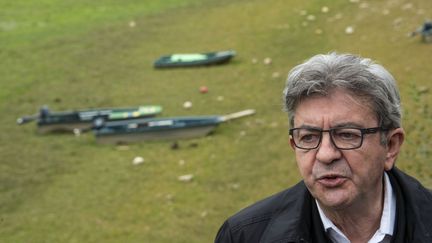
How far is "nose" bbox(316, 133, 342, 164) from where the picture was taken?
277 centimetres

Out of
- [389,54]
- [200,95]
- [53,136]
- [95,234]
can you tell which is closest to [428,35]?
[389,54]

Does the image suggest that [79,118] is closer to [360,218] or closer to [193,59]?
[193,59]

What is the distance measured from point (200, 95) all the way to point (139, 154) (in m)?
2.52

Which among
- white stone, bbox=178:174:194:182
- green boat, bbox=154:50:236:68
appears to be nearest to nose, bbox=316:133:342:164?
white stone, bbox=178:174:194:182

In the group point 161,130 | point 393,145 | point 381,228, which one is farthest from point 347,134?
point 161,130

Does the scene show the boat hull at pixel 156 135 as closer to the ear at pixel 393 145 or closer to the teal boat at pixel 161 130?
the teal boat at pixel 161 130

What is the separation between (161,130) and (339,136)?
27.7ft

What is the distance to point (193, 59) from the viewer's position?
48.1 feet

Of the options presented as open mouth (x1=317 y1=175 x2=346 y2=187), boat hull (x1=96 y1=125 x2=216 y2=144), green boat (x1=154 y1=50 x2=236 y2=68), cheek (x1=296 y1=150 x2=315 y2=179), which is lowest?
boat hull (x1=96 y1=125 x2=216 y2=144)

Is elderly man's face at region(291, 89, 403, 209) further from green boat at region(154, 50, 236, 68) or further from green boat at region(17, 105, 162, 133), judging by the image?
green boat at region(154, 50, 236, 68)

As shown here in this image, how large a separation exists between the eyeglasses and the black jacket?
245mm

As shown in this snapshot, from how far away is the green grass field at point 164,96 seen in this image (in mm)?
8734

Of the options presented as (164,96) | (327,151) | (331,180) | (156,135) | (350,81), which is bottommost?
(156,135)

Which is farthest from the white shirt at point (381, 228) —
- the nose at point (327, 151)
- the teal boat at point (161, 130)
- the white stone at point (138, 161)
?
the teal boat at point (161, 130)
